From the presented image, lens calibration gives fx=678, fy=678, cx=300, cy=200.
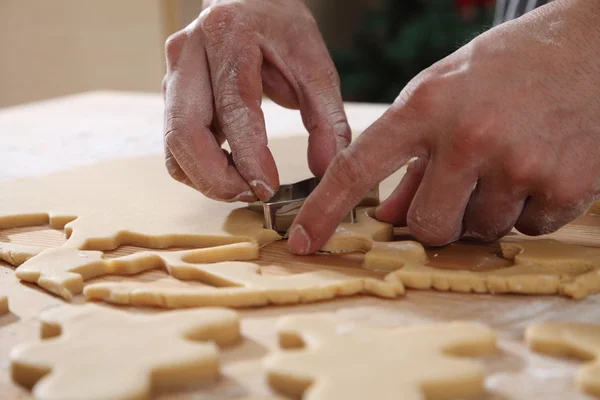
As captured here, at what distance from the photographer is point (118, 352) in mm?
986

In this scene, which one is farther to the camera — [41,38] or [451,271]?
[41,38]

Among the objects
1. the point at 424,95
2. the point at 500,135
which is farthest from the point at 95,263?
the point at 500,135

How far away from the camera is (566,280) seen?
1.29 metres

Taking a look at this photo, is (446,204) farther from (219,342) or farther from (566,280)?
(219,342)

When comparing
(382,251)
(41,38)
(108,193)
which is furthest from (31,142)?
(41,38)

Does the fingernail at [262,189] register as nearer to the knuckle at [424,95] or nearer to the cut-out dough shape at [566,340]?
the knuckle at [424,95]

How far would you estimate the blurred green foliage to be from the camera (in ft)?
15.2

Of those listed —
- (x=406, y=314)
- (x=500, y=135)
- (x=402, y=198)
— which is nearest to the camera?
(x=406, y=314)

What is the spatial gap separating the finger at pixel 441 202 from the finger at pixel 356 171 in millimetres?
67

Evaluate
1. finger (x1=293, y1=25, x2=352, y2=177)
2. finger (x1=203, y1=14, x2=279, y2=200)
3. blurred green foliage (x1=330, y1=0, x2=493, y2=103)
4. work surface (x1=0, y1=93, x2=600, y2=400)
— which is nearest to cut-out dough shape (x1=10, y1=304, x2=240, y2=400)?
work surface (x1=0, y1=93, x2=600, y2=400)

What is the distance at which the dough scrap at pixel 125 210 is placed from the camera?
62.3 inches

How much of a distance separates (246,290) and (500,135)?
1.87 feet

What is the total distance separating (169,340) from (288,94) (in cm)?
110

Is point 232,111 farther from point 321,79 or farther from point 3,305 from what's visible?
point 3,305
